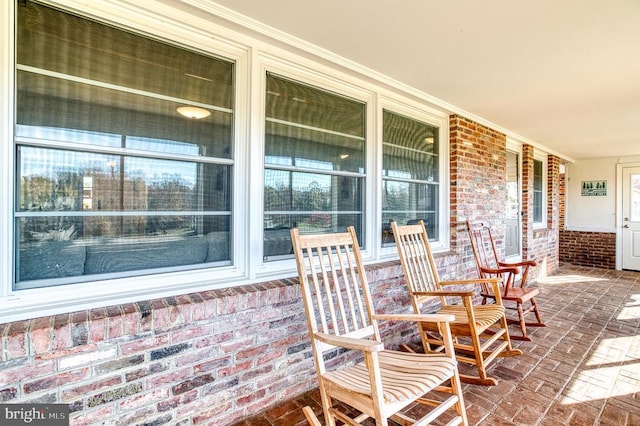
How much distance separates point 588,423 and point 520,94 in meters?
2.71

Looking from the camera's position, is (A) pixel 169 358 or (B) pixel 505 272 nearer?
(A) pixel 169 358

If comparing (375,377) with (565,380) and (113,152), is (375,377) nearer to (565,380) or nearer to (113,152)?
(113,152)

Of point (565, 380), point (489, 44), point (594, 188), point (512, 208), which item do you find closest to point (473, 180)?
point (512, 208)

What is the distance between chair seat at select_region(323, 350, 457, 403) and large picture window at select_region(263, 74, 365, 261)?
0.93 m

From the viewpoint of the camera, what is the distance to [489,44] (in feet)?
7.12

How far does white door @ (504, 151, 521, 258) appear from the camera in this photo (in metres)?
5.07

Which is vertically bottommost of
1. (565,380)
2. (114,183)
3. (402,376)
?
(565,380)

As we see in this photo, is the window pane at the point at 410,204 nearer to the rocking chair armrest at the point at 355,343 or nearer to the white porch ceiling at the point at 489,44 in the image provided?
the white porch ceiling at the point at 489,44

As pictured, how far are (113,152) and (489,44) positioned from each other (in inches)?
95.3

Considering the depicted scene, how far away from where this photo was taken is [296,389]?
217cm

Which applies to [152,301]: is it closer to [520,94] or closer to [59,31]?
[59,31]

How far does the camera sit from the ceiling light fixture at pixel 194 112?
1.87 m

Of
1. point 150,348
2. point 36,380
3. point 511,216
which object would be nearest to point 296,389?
point 150,348

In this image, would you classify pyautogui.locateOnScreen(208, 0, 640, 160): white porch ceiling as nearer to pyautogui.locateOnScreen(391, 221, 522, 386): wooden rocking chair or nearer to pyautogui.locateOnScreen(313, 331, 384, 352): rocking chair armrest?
pyautogui.locateOnScreen(391, 221, 522, 386): wooden rocking chair
